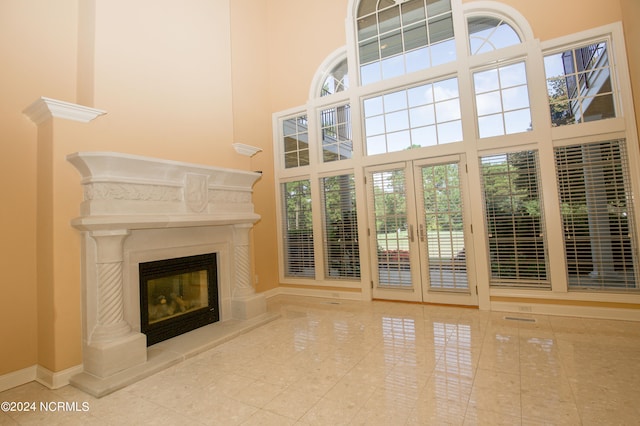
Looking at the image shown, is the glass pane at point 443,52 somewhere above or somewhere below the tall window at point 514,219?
above

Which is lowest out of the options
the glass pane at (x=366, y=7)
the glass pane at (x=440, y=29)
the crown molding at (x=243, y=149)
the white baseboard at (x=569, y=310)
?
the white baseboard at (x=569, y=310)

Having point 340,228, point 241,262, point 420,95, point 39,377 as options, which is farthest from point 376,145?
point 39,377

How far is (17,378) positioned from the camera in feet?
8.54

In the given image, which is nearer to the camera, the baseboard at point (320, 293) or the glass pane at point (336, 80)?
the baseboard at point (320, 293)

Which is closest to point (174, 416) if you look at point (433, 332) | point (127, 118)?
point (433, 332)

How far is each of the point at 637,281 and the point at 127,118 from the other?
5642 millimetres

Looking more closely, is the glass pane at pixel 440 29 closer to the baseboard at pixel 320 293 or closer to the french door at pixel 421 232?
the french door at pixel 421 232

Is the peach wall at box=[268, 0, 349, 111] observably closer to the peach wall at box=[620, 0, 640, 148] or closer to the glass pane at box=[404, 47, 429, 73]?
the glass pane at box=[404, 47, 429, 73]

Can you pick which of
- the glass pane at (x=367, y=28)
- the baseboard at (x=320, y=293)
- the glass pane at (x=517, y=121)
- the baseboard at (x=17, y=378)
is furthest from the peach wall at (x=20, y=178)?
the glass pane at (x=517, y=121)

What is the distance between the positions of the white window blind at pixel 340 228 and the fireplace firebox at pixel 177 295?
191cm

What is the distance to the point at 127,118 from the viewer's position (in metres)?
3.19

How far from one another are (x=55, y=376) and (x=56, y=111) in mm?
2180

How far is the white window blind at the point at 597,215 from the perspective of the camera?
3.42 meters

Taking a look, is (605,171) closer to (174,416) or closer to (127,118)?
(174,416)
